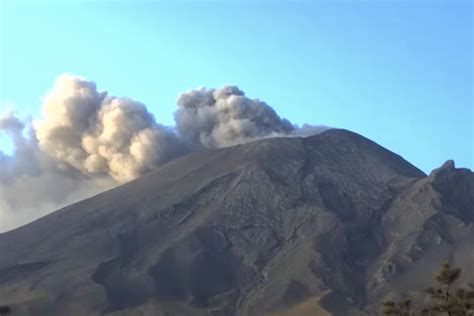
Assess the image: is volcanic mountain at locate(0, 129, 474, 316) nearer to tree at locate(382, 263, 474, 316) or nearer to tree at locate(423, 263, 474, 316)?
tree at locate(382, 263, 474, 316)

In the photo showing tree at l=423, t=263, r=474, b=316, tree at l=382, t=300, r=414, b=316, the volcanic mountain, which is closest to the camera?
tree at l=423, t=263, r=474, b=316

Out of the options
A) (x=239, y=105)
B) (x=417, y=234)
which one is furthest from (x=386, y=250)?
(x=239, y=105)

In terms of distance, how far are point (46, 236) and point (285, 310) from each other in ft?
167

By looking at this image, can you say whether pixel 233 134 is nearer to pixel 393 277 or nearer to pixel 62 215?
pixel 62 215

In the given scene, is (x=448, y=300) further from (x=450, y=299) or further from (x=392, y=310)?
(x=392, y=310)

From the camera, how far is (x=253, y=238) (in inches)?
6161

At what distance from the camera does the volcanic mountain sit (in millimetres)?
136500

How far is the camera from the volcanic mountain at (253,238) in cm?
13650

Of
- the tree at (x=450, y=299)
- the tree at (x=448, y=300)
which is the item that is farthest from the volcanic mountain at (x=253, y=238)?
the tree at (x=450, y=299)

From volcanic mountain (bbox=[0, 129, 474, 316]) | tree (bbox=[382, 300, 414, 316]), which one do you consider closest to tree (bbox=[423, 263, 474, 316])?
tree (bbox=[382, 300, 414, 316])

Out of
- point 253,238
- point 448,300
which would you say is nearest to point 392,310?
point 448,300

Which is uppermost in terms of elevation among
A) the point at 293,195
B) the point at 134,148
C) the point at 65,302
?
the point at 134,148

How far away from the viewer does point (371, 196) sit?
559 feet

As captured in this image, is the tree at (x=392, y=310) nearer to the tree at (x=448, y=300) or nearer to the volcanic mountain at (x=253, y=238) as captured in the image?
the tree at (x=448, y=300)
